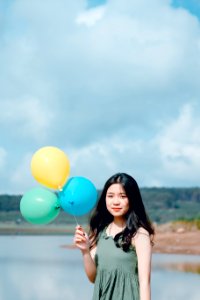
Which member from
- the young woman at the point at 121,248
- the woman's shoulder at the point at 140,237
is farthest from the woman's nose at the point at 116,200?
the woman's shoulder at the point at 140,237

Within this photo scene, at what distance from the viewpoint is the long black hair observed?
4.09m

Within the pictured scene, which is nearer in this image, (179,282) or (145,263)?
(145,263)

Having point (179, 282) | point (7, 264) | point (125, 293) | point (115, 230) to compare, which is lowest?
point (125, 293)

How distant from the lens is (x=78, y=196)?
4.33 m

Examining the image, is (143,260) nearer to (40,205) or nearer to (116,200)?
(116,200)

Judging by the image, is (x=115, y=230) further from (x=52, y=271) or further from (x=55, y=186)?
(x=52, y=271)

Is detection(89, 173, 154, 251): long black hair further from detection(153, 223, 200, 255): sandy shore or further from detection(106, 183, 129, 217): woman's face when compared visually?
detection(153, 223, 200, 255): sandy shore

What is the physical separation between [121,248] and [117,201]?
233mm

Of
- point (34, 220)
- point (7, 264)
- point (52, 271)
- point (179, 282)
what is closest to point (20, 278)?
point (52, 271)

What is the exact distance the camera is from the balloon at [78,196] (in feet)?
14.3

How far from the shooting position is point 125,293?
405 centimetres

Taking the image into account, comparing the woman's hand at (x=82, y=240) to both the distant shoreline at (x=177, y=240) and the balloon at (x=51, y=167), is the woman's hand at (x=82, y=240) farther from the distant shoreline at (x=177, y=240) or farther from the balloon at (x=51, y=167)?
the distant shoreline at (x=177, y=240)

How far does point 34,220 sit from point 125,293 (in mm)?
753

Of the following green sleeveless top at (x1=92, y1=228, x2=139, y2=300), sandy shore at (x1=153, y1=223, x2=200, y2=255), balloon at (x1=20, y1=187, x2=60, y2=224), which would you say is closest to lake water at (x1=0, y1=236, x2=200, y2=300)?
balloon at (x1=20, y1=187, x2=60, y2=224)
